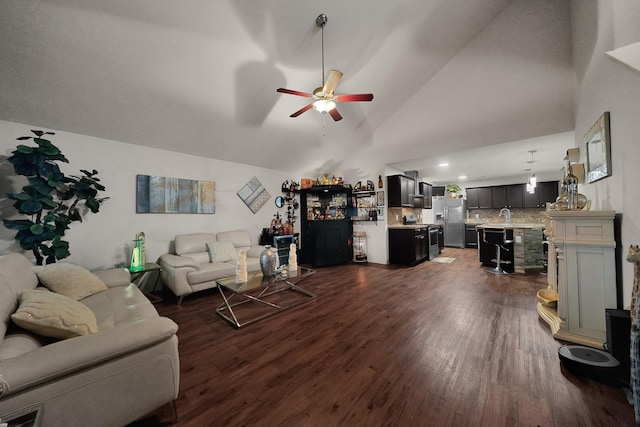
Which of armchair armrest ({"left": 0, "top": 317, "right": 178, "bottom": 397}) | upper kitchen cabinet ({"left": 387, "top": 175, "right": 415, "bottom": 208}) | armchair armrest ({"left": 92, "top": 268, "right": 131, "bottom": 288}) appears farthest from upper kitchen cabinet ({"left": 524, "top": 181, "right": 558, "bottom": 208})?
armchair armrest ({"left": 92, "top": 268, "right": 131, "bottom": 288})

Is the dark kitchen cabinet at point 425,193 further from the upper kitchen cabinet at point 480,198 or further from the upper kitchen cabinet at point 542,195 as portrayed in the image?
the upper kitchen cabinet at point 542,195

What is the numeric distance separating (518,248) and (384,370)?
4.59 meters

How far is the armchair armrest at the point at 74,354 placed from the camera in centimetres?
86

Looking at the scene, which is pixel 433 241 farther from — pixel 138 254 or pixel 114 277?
pixel 114 277

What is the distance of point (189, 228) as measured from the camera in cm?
396

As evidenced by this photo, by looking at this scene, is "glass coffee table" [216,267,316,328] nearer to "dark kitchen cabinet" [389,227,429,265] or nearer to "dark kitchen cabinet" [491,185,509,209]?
"dark kitchen cabinet" [389,227,429,265]

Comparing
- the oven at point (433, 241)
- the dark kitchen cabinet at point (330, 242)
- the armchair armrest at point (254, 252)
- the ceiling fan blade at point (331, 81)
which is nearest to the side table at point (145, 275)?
the armchair armrest at point (254, 252)

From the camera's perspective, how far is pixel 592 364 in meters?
1.50

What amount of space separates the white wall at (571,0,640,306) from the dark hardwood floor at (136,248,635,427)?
1.00 metres

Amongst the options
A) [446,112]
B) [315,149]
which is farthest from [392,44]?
[315,149]

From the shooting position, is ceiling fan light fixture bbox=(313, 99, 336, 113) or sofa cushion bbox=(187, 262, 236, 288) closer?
ceiling fan light fixture bbox=(313, 99, 336, 113)

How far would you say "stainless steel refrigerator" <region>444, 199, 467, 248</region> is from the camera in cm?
760

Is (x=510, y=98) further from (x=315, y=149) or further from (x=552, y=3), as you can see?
(x=315, y=149)

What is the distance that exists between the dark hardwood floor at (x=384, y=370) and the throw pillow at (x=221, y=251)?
2.90 ft
